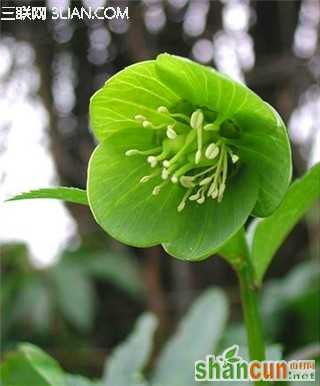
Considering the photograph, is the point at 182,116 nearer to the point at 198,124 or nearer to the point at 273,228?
the point at 198,124

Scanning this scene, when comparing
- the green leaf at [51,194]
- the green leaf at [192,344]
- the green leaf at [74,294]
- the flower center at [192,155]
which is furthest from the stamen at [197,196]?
the green leaf at [74,294]

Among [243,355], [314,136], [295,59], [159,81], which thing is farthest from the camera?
[295,59]

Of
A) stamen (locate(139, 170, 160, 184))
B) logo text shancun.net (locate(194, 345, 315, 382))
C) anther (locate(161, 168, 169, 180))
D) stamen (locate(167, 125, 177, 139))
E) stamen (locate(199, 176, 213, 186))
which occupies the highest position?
stamen (locate(167, 125, 177, 139))

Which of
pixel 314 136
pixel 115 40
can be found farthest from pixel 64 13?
pixel 314 136

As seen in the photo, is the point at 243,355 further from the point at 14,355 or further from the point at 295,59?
the point at 295,59

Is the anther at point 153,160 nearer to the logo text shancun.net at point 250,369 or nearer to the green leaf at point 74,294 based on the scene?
the logo text shancun.net at point 250,369

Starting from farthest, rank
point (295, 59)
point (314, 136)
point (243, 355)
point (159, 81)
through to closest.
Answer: point (295, 59)
point (314, 136)
point (243, 355)
point (159, 81)

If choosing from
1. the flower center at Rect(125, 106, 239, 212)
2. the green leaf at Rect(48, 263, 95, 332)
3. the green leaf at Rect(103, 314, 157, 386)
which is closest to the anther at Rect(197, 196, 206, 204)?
the flower center at Rect(125, 106, 239, 212)

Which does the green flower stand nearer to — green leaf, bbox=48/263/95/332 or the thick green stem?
the thick green stem

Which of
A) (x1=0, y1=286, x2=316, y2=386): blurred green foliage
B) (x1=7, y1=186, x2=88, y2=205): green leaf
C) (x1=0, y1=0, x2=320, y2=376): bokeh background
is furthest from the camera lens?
(x1=0, y1=0, x2=320, y2=376): bokeh background
